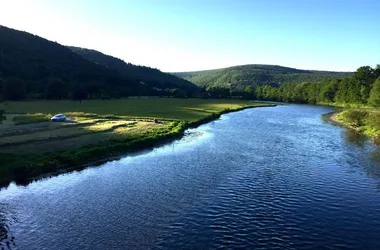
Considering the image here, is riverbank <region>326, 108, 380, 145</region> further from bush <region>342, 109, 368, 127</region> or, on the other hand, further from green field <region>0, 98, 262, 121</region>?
green field <region>0, 98, 262, 121</region>

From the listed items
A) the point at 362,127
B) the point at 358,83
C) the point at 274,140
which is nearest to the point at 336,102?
the point at 358,83

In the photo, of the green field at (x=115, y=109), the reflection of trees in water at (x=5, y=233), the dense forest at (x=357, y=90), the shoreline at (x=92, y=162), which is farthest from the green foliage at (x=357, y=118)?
the reflection of trees in water at (x=5, y=233)

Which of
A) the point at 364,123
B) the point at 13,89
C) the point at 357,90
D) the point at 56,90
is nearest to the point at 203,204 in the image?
the point at 364,123

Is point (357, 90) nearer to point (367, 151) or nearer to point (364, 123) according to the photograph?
point (364, 123)

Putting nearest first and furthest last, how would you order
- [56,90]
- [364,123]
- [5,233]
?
[5,233] → [364,123] → [56,90]

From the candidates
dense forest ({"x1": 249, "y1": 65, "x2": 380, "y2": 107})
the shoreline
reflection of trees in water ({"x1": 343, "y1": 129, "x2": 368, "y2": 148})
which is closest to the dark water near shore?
the shoreline

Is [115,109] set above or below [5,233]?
above
